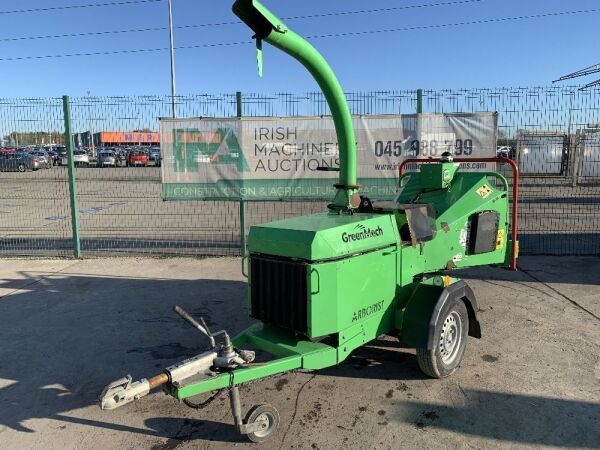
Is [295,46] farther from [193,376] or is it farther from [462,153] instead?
[462,153]

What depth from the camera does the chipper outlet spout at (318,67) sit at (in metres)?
3.32

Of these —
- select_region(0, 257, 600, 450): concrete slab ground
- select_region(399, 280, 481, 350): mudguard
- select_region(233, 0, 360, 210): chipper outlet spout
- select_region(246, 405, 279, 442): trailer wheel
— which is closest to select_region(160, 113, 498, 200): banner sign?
select_region(0, 257, 600, 450): concrete slab ground

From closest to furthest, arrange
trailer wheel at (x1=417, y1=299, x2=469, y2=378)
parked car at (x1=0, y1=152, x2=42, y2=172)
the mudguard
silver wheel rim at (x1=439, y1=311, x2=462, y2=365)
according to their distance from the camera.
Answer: the mudguard, trailer wheel at (x1=417, y1=299, x2=469, y2=378), silver wheel rim at (x1=439, y1=311, x2=462, y2=365), parked car at (x1=0, y1=152, x2=42, y2=172)

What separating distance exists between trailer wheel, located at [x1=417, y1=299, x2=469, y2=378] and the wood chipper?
0.01m

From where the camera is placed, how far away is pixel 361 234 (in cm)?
358

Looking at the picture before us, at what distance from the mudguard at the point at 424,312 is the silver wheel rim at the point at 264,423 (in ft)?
4.24

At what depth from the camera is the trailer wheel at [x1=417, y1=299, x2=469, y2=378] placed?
3.95 m

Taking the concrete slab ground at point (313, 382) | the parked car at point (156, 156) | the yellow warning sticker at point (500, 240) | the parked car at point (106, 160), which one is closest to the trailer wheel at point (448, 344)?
the concrete slab ground at point (313, 382)

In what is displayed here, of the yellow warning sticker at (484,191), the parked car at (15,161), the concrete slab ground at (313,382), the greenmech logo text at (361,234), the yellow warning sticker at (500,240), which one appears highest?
the parked car at (15,161)

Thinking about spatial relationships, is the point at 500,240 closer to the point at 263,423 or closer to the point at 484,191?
the point at 484,191

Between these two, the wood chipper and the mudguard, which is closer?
the wood chipper

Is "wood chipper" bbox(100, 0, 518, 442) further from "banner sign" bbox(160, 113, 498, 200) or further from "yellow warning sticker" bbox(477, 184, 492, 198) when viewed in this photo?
"banner sign" bbox(160, 113, 498, 200)

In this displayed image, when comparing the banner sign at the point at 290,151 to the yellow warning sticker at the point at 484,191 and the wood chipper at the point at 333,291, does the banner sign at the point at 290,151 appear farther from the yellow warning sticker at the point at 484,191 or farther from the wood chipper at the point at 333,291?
the wood chipper at the point at 333,291

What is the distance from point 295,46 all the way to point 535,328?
3.88 meters
